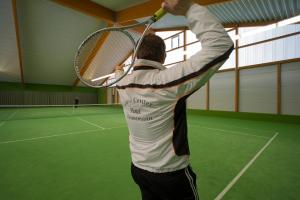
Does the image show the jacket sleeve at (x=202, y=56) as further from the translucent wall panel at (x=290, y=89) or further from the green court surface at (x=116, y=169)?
the translucent wall panel at (x=290, y=89)

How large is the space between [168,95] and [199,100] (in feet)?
40.3

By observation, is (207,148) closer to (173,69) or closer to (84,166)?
(84,166)

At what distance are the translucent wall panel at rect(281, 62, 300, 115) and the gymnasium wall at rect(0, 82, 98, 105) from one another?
21.6m

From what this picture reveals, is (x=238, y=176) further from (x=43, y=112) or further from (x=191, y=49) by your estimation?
(x=43, y=112)

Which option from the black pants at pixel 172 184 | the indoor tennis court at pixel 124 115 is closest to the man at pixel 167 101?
the black pants at pixel 172 184

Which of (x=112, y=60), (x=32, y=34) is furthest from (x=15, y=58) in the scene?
(x=112, y=60)

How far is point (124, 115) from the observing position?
5.33 m

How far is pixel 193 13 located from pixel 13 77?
21877mm

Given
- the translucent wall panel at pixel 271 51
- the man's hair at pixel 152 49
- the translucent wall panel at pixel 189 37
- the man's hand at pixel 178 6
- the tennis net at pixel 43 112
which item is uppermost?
the translucent wall panel at pixel 189 37

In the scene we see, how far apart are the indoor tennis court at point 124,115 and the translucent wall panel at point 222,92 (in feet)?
0.20

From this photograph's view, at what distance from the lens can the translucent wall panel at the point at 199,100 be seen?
41.2ft

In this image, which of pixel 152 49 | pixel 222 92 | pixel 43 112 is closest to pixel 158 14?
pixel 152 49

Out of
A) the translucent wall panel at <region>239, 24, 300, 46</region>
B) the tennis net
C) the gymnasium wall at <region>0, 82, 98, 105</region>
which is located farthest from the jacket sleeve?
the gymnasium wall at <region>0, 82, 98, 105</region>

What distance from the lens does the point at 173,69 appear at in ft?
2.98
